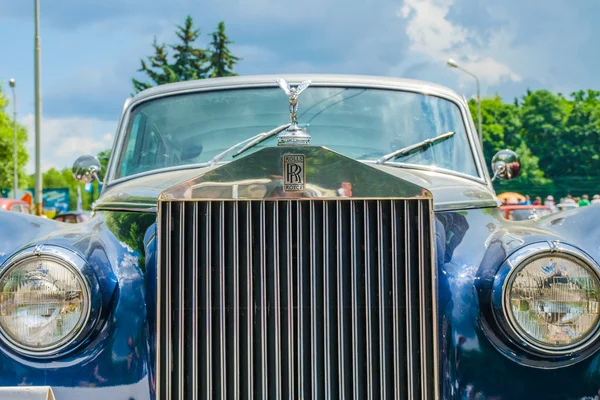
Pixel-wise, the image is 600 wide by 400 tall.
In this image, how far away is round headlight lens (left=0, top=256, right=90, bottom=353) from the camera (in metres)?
2.83

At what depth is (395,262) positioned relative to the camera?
9.10ft

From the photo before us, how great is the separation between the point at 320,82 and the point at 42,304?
7.11 ft

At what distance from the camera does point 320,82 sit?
4.49m

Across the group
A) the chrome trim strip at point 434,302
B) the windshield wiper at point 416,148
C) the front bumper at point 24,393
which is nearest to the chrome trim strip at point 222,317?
the front bumper at point 24,393

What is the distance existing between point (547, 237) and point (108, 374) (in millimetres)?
1630

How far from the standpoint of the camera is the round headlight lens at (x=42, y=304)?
9.29 feet

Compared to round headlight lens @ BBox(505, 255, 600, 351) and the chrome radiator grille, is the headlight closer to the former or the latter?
round headlight lens @ BBox(505, 255, 600, 351)

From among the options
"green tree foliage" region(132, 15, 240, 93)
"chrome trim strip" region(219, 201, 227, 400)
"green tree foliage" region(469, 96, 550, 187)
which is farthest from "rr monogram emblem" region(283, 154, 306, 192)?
"green tree foliage" region(469, 96, 550, 187)

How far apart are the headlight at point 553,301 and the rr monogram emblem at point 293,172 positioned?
2.61 feet

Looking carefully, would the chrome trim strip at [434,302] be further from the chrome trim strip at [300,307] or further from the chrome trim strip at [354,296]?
the chrome trim strip at [300,307]

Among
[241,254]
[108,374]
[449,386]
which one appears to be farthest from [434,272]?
[108,374]

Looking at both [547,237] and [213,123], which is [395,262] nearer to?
[547,237]

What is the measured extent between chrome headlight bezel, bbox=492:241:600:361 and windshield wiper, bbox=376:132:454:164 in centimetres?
119

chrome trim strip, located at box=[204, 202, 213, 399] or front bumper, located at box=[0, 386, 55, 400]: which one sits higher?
chrome trim strip, located at box=[204, 202, 213, 399]
